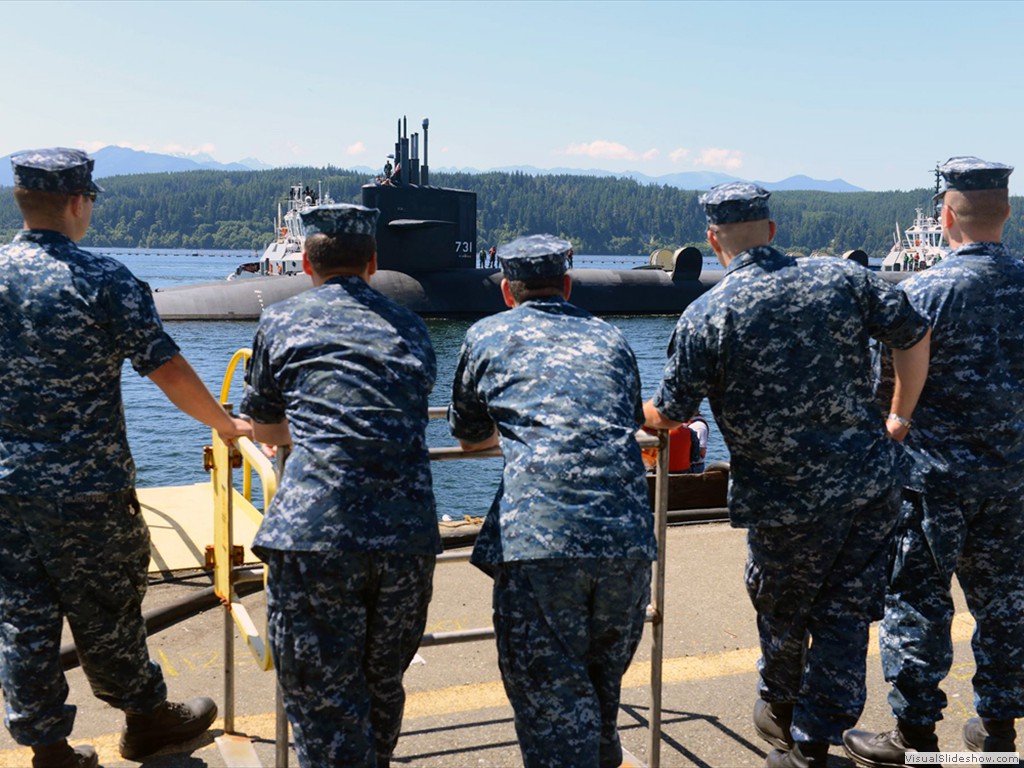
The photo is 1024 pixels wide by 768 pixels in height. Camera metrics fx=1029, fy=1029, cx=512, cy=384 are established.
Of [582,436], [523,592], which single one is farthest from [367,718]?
[582,436]

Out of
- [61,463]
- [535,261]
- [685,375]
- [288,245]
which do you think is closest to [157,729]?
[61,463]

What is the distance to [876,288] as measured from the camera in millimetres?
3889

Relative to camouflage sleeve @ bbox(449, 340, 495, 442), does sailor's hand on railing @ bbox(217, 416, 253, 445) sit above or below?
below

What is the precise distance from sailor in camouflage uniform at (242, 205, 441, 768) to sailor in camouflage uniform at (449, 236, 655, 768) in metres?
0.27

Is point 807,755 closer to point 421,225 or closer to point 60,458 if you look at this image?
point 60,458

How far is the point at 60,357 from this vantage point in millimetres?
3682

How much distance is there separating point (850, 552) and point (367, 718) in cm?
191

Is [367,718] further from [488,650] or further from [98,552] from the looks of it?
[488,650]

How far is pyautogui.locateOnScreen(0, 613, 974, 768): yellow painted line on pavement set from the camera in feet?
13.9

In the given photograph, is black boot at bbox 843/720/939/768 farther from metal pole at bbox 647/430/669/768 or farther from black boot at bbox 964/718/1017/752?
metal pole at bbox 647/430/669/768

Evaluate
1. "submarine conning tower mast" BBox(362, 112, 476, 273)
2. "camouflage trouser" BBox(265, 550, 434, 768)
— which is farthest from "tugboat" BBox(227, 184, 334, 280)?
"camouflage trouser" BBox(265, 550, 434, 768)

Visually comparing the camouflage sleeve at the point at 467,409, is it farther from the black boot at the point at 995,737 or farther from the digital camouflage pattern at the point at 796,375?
the black boot at the point at 995,737

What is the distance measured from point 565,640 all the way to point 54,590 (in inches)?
78.6

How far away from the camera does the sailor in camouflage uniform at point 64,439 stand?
3.68 metres
